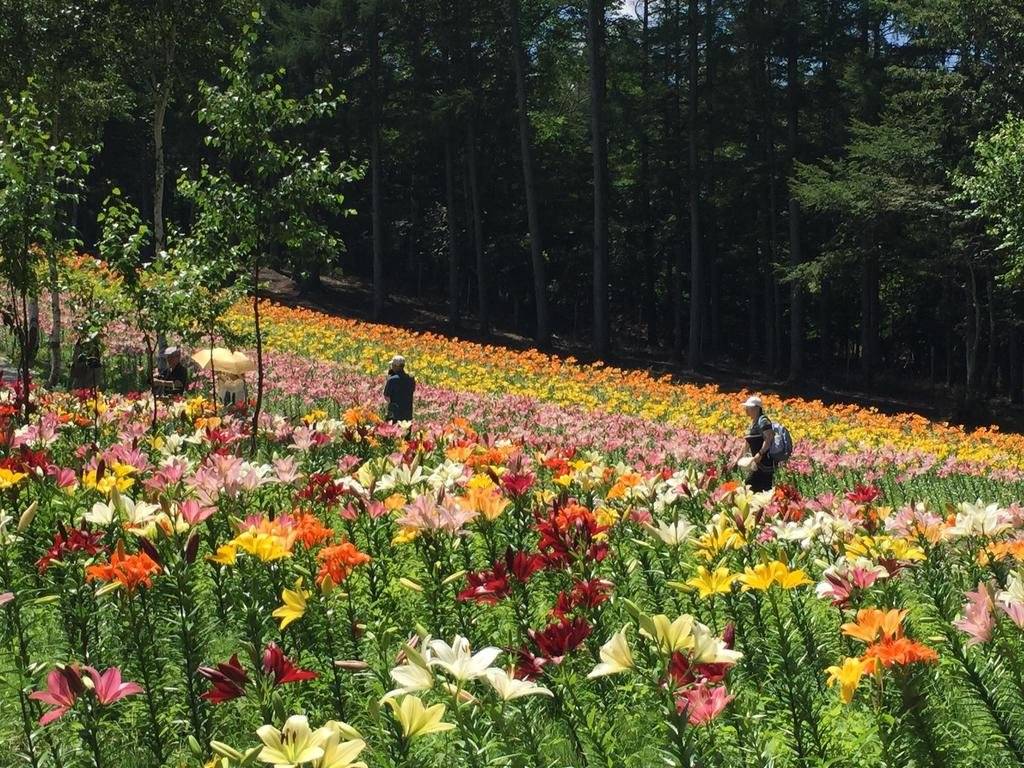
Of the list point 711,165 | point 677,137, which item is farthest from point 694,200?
point 677,137

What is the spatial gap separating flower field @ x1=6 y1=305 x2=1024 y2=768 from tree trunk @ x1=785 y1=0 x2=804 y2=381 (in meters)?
26.9

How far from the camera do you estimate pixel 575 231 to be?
40750 mm

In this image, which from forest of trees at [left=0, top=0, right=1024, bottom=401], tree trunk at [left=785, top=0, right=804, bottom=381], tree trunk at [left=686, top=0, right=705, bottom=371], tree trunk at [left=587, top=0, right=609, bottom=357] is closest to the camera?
forest of trees at [left=0, top=0, right=1024, bottom=401]

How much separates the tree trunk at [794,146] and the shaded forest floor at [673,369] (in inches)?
46.0

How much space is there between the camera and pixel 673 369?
31.2 m

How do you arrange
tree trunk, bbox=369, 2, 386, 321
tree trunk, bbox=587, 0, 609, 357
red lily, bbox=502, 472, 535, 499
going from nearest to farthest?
red lily, bbox=502, 472, 535, 499
tree trunk, bbox=587, 0, 609, 357
tree trunk, bbox=369, 2, 386, 321

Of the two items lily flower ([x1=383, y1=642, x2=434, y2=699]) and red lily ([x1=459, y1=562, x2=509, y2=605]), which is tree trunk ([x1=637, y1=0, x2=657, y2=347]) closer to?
red lily ([x1=459, y1=562, x2=509, y2=605])

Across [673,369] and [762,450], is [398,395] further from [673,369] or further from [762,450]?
[673,369]

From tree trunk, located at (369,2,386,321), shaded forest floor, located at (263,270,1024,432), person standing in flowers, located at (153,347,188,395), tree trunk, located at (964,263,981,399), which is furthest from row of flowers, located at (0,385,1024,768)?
tree trunk, located at (369,2,386,321)

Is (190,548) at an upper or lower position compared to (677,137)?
lower

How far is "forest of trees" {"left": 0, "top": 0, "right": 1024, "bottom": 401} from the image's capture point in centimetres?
2166

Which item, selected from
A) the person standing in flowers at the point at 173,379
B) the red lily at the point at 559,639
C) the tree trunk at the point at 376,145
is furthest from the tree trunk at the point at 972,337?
the red lily at the point at 559,639

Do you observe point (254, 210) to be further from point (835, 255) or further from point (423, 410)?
point (835, 255)

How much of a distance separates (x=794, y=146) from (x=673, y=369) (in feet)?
31.1
